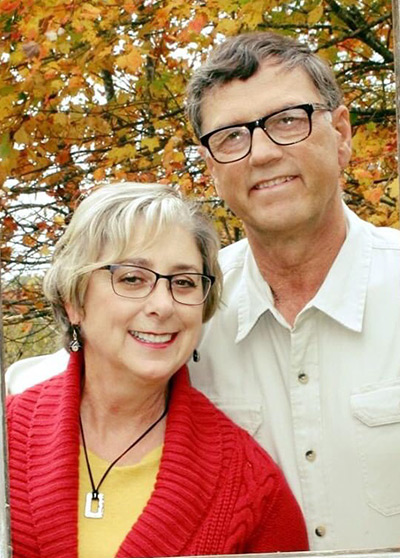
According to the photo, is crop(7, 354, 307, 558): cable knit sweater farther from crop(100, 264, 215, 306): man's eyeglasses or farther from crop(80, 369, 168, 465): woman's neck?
crop(100, 264, 215, 306): man's eyeglasses

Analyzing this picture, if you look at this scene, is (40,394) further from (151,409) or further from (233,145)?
(233,145)

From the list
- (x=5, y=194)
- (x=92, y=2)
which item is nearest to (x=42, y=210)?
(x=5, y=194)

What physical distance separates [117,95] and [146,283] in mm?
336

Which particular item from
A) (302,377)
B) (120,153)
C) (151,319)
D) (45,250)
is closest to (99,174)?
(120,153)

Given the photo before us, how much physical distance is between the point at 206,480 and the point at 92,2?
0.82 meters

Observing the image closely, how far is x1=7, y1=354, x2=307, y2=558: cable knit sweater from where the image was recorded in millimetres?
1588

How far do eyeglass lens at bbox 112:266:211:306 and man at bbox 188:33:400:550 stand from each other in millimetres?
139

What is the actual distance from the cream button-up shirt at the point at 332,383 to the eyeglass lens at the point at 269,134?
19 centimetres

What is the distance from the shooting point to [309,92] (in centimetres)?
168

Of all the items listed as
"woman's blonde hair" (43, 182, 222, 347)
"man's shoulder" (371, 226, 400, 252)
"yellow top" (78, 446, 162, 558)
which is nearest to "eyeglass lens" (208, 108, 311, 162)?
"woman's blonde hair" (43, 182, 222, 347)

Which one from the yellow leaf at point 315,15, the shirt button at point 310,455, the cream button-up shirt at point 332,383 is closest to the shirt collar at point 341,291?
the cream button-up shirt at point 332,383

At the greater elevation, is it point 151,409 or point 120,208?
point 120,208

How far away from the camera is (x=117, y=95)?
1.68 m

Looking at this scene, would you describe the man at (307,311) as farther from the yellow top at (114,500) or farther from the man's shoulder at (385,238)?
the yellow top at (114,500)
